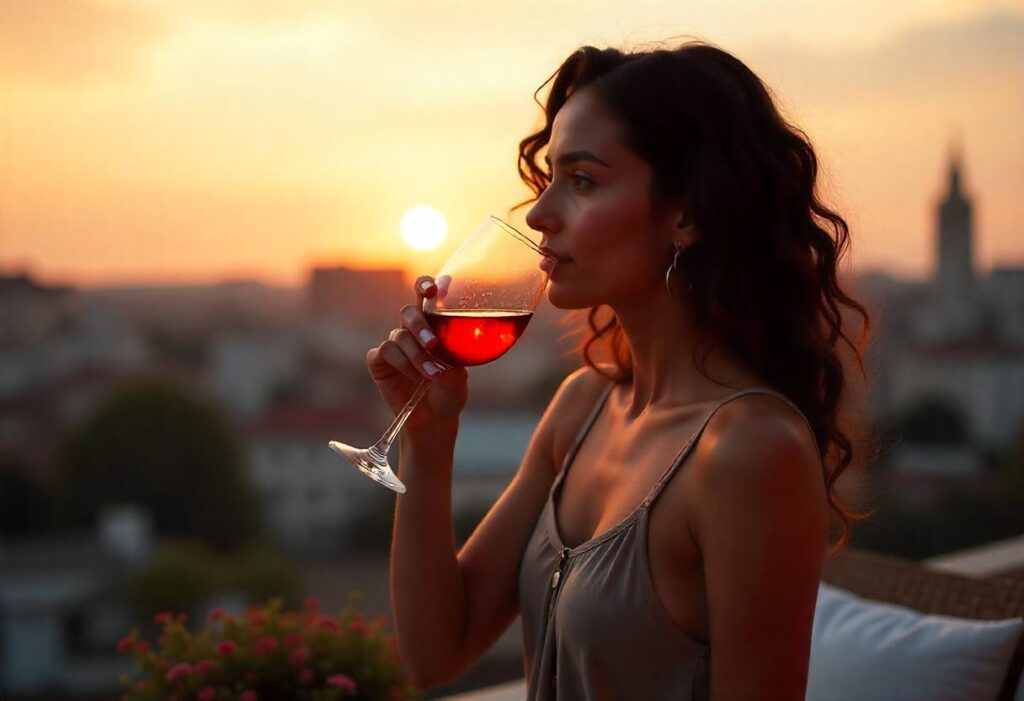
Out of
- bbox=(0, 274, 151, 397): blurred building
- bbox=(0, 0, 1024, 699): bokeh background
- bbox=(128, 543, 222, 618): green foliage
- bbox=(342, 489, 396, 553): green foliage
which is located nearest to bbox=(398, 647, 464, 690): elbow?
bbox=(0, 0, 1024, 699): bokeh background

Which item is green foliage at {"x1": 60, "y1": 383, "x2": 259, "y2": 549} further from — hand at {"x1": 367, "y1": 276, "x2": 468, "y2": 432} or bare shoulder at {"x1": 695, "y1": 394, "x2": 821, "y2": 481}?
bare shoulder at {"x1": 695, "y1": 394, "x2": 821, "y2": 481}

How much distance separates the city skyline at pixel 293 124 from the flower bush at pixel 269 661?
30.7 feet

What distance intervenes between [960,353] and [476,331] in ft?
57.0

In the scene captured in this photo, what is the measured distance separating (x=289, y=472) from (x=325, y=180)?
7.27 meters

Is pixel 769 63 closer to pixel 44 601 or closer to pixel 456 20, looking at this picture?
pixel 456 20

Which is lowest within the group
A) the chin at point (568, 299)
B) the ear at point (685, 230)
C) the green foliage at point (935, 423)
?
the green foliage at point (935, 423)

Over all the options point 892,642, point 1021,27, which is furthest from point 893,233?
point 892,642

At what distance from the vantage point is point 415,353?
1.43 m

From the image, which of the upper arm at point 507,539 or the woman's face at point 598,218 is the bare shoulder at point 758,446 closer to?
the woman's face at point 598,218

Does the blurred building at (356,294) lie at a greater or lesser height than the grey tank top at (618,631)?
lesser

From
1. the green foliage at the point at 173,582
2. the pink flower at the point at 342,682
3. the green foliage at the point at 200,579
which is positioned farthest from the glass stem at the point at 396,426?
the green foliage at the point at 200,579

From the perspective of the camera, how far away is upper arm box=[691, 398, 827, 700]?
1168 mm

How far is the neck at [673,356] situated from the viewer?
4.52ft

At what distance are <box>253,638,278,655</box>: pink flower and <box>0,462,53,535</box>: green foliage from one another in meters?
25.4
